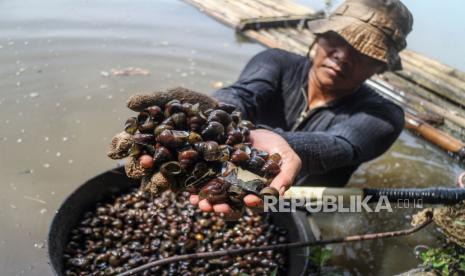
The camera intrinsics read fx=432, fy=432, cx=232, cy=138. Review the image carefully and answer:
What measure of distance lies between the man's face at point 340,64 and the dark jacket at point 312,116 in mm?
215

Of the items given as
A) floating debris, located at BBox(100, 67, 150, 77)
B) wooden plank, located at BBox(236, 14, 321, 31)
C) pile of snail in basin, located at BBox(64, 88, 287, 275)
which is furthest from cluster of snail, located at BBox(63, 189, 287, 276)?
wooden plank, located at BBox(236, 14, 321, 31)

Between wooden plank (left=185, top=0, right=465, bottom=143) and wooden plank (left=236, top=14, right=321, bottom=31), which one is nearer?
wooden plank (left=185, top=0, right=465, bottom=143)

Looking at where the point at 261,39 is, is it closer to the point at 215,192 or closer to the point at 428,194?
the point at 428,194

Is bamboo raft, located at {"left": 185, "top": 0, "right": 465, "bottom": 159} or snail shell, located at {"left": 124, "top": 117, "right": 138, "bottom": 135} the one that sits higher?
snail shell, located at {"left": 124, "top": 117, "right": 138, "bottom": 135}

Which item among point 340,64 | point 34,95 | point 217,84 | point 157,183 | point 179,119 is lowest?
point 34,95

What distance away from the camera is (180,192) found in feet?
8.16

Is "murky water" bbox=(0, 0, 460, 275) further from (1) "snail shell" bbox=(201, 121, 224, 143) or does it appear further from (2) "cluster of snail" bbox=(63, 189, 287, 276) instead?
(1) "snail shell" bbox=(201, 121, 224, 143)

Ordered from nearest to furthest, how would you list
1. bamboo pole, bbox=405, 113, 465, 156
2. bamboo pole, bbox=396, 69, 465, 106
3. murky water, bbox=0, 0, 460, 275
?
murky water, bbox=0, 0, 460, 275
bamboo pole, bbox=405, 113, 465, 156
bamboo pole, bbox=396, 69, 465, 106

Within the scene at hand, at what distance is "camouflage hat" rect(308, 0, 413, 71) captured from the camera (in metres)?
2.73

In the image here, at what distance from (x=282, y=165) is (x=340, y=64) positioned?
3.47 ft

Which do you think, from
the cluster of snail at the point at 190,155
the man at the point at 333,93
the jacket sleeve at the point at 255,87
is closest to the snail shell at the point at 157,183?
the cluster of snail at the point at 190,155

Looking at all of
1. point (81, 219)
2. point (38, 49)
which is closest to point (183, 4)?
point (38, 49)

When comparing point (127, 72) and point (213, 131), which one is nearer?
point (213, 131)

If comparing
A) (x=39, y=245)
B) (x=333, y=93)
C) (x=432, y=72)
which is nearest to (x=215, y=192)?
(x=333, y=93)
